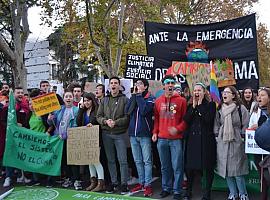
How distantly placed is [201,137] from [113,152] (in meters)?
1.63

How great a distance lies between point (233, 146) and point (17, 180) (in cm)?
419

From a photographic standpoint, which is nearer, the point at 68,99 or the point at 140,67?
the point at 68,99

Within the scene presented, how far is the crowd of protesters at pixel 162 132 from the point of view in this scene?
5750 mm

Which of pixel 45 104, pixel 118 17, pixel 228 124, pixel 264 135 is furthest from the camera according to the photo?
pixel 118 17

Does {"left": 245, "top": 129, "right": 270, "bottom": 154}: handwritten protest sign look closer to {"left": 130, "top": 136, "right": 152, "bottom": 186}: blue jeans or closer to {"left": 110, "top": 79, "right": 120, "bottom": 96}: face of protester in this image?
{"left": 130, "top": 136, "right": 152, "bottom": 186}: blue jeans

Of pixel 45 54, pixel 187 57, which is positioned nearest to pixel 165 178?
pixel 187 57

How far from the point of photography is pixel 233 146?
5.72 metres

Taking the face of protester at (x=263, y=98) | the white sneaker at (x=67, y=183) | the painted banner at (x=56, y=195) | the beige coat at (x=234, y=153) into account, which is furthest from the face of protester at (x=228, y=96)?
the white sneaker at (x=67, y=183)

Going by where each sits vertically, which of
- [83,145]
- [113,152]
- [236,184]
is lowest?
[236,184]

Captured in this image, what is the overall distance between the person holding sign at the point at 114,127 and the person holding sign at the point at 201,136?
1.13 metres

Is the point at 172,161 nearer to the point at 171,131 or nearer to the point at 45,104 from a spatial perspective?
the point at 171,131

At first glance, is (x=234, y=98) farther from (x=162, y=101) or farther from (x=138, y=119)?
(x=138, y=119)

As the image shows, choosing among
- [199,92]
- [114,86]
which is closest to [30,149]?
[114,86]

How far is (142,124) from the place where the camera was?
6.36 m
